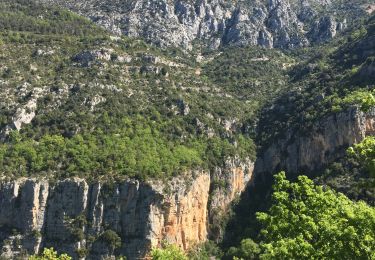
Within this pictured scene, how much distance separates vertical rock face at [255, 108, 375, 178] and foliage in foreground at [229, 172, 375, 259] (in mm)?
63152

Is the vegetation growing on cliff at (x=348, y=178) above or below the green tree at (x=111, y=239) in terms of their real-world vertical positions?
above

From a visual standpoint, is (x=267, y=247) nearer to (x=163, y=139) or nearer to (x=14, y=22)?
(x=163, y=139)

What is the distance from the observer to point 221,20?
167 metres

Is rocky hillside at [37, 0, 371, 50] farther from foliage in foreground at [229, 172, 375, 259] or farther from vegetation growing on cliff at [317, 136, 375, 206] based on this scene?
foliage in foreground at [229, 172, 375, 259]

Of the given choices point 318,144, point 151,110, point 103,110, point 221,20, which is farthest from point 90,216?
point 221,20

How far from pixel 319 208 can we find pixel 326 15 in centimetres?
15391

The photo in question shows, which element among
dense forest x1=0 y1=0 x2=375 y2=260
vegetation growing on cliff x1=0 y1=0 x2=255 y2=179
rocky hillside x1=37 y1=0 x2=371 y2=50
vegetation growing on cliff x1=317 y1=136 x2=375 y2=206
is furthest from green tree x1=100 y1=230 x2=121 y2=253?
rocky hillside x1=37 y1=0 x2=371 y2=50

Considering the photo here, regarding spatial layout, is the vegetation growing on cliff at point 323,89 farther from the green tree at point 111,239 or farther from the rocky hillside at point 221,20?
the green tree at point 111,239

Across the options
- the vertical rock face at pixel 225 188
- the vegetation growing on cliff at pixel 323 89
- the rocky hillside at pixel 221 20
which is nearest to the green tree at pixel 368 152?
the vertical rock face at pixel 225 188

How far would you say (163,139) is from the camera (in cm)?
8625

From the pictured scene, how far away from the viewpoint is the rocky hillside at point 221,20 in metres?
153

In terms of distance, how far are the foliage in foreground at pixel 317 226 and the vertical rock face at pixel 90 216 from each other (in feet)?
166

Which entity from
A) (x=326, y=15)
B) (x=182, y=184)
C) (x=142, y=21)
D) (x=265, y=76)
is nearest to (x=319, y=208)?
(x=182, y=184)

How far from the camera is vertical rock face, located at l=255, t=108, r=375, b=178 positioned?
272 ft
